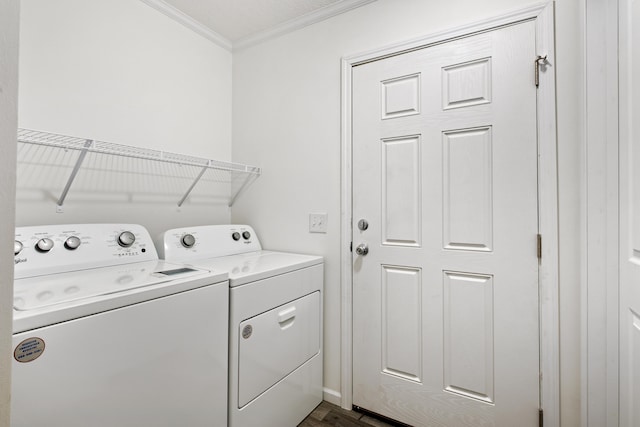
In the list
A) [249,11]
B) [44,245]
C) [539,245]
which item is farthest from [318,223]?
[249,11]

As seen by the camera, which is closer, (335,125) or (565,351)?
(565,351)

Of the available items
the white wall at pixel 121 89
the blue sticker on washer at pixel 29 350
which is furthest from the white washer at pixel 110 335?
the white wall at pixel 121 89

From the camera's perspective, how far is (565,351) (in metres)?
1.31

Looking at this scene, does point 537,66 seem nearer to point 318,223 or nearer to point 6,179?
point 318,223

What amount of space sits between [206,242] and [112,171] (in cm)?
63

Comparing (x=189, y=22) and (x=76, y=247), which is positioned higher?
(x=189, y=22)

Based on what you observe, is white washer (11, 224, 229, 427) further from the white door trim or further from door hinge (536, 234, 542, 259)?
the white door trim

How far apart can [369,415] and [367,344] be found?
1.29ft

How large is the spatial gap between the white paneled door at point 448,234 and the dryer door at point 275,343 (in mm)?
265

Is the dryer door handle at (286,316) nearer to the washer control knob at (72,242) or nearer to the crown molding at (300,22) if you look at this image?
the washer control knob at (72,242)

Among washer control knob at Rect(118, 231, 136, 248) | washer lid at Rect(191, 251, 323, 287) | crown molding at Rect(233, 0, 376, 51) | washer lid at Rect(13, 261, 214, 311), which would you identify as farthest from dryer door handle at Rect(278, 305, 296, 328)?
crown molding at Rect(233, 0, 376, 51)

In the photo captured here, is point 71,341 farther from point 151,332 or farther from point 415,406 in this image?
point 415,406

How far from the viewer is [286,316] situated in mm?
1577

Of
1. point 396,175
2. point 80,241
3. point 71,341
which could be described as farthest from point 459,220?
point 80,241
